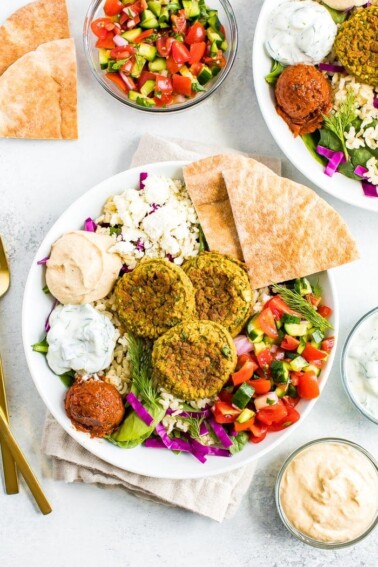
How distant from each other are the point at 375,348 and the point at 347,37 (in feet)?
6.81

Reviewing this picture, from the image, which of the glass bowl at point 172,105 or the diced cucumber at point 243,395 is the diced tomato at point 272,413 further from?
the glass bowl at point 172,105

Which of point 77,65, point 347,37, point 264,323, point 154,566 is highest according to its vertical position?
point 347,37

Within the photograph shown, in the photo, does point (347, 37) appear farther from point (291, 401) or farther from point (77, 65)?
point (291, 401)

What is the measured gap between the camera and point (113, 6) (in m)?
4.78

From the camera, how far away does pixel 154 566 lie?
5008 mm

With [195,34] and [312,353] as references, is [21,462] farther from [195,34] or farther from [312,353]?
[195,34]

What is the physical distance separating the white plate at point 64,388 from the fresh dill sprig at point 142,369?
1.38ft

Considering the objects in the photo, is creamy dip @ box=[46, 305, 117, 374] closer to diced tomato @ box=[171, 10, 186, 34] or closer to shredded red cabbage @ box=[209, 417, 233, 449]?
shredded red cabbage @ box=[209, 417, 233, 449]

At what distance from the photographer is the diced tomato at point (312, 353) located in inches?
Answer: 174

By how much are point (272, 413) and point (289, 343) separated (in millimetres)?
455

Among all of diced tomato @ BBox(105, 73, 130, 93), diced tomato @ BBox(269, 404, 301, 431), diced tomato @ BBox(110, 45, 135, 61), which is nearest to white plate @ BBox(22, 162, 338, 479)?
diced tomato @ BBox(269, 404, 301, 431)

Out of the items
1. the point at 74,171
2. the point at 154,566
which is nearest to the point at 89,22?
the point at 74,171

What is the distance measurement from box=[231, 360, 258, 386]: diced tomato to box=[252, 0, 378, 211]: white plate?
1310 millimetres

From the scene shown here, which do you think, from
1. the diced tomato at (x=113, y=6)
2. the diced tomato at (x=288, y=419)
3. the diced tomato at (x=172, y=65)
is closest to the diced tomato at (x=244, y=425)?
the diced tomato at (x=288, y=419)
